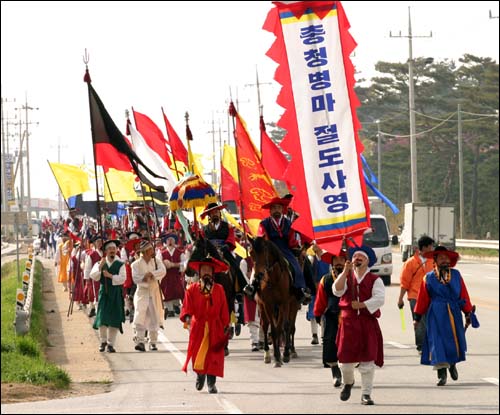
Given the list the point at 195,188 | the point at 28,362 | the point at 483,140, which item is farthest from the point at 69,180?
the point at 483,140

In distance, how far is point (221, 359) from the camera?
14.4m

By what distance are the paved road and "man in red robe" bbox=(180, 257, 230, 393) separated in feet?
1.49

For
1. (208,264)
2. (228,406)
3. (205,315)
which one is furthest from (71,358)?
(228,406)

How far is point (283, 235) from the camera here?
17781mm

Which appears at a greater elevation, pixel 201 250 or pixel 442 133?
pixel 442 133

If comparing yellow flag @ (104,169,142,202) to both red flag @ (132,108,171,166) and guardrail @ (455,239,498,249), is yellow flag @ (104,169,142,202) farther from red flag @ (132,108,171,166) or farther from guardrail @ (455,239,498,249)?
guardrail @ (455,239,498,249)

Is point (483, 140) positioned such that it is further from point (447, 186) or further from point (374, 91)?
point (374, 91)

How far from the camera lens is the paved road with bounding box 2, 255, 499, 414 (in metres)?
12.9

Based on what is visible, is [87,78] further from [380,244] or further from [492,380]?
[380,244]

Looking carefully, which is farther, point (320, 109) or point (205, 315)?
point (205, 315)

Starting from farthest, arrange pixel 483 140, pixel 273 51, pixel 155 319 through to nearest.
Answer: pixel 483 140, pixel 155 319, pixel 273 51

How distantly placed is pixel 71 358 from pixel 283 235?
13.9 feet

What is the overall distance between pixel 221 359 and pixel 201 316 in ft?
2.01

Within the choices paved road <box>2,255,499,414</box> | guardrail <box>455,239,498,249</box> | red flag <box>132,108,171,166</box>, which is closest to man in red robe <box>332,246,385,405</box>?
paved road <box>2,255,499,414</box>
